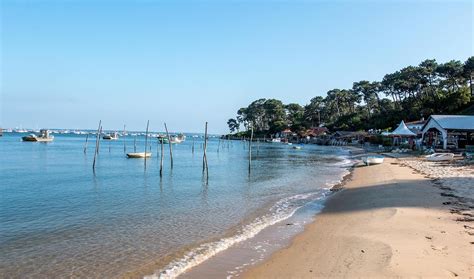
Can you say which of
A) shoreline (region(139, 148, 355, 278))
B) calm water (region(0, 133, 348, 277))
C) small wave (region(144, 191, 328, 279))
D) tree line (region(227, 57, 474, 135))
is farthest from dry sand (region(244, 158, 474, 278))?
tree line (region(227, 57, 474, 135))

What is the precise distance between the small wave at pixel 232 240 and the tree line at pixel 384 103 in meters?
24.6

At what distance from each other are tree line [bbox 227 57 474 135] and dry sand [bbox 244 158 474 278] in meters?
28.2

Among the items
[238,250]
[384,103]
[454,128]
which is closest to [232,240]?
[238,250]

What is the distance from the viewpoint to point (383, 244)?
946 centimetres

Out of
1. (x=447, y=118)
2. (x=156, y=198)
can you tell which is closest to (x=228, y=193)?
(x=156, y=198)

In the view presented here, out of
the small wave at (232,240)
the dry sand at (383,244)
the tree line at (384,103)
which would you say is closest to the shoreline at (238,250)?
the small wave at (232,240)

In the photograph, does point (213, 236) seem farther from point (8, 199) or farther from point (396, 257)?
point (8, 199)

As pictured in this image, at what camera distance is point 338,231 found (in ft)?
38.2

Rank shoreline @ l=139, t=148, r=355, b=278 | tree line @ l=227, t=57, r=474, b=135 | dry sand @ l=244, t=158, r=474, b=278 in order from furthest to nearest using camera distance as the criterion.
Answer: tree line @ l=227, t=57, r=474, b=135 < shoreline @ l=139, t=148, r=355, b=278 < dry sand @ l=244, t=158, r=474, b=278

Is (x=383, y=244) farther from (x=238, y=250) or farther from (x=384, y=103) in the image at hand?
(x=384, y=103)

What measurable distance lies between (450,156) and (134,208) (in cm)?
2969

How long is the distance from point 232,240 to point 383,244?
14.2 ft

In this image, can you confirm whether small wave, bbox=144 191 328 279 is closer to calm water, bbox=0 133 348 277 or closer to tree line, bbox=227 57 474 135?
calm water, bbox=0 133 348 277

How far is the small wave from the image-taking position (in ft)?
29.1
